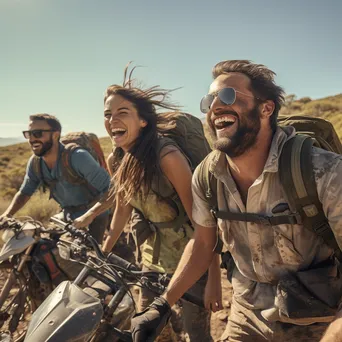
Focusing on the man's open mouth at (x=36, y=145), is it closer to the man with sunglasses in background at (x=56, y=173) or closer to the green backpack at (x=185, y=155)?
the man with sunglasses in background at (x=56, y=173)

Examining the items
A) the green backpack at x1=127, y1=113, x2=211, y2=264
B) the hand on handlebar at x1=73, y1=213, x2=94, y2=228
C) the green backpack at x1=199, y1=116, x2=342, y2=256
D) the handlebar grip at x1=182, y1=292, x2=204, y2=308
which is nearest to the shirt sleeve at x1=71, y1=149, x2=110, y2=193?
the hand on handlebar at x1=73, y1=213, x2=94, y2=228

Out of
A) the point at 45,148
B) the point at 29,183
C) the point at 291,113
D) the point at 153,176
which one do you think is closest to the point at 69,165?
the point at 45,148

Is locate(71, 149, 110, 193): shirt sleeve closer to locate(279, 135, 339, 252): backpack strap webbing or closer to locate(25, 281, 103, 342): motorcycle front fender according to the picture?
locate(25, 281, 103, 342): motorcycle front fender

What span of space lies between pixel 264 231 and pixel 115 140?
151cm

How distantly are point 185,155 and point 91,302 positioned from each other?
51.0 inches

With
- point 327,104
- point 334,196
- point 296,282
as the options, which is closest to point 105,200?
point 296,282

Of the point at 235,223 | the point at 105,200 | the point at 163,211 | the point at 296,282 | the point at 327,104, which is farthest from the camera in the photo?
the point at 327,104

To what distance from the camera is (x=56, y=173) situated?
4.22 m

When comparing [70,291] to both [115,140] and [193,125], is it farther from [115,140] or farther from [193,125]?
[193,125]

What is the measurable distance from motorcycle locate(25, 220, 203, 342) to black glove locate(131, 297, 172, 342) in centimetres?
18

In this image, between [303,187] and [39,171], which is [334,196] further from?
[39,171]

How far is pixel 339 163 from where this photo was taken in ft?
5.04

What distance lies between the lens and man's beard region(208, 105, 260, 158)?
6.09ft

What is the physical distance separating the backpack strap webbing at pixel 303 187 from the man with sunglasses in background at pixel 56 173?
9.02ft
